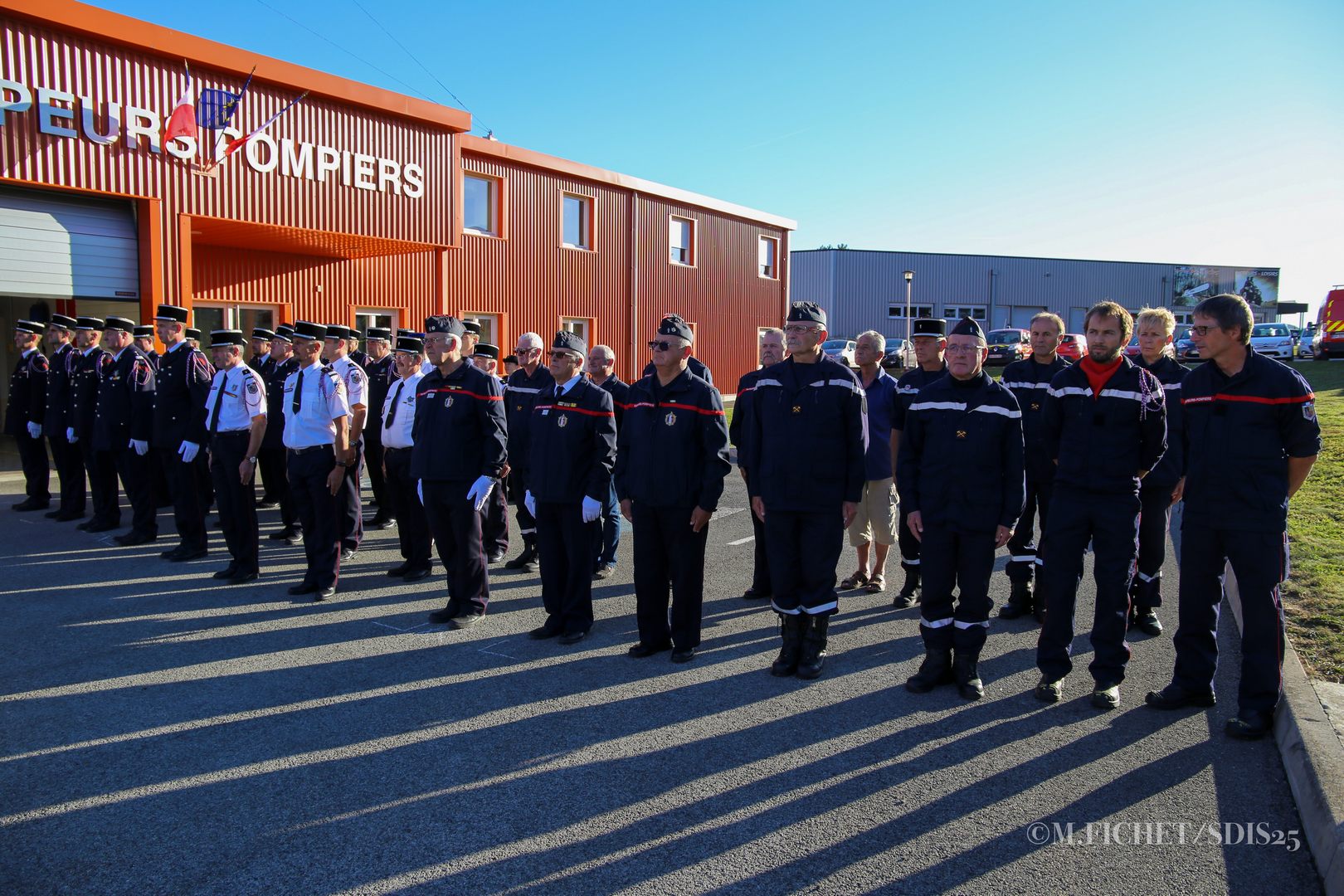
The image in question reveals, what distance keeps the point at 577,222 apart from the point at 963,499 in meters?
19.3

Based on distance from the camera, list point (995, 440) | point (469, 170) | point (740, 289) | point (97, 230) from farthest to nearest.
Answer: point (740, 289), point (469, 170), point (97, 230), point (995, 440)

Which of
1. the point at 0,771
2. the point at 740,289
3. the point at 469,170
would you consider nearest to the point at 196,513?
the point at 0,771

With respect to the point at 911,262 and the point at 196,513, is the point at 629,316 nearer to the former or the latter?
the point at 196,513

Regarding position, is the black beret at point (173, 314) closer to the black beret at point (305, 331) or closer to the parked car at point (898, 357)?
the black beret at point (305, 331)

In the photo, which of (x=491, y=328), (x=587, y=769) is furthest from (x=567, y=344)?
(x=491, y=328)

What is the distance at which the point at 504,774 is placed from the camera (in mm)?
4000

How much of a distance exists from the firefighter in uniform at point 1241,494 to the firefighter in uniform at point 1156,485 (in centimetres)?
104

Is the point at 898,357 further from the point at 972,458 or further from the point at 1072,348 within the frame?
the point at 972,458

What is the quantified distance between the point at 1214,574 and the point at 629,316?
20.5 m

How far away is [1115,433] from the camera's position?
4875 millimetres

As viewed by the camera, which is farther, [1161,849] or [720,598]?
[720,598]

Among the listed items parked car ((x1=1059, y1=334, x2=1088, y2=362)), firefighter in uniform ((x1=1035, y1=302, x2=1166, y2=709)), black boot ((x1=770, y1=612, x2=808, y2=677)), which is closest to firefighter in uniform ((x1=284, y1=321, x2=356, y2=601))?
black boot ((x1=770, y1=612, x2=808, y2=677))

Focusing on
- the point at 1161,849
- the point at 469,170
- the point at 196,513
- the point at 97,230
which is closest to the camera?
the point at 1161,849

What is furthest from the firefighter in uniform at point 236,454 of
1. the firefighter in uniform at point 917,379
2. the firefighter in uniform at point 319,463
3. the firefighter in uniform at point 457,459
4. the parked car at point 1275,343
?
the parked car at point 1275,343
